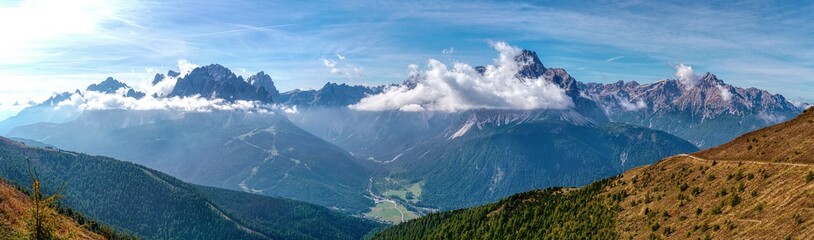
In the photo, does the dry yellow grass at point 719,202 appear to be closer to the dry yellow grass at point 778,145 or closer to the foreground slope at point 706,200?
the foreground slope at point 706,200

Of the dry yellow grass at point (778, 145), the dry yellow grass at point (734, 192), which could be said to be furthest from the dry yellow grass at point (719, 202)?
the dry yellow grass at point (778, 145)

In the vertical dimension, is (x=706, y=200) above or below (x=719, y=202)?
above

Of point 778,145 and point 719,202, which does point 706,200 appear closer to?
point 719,202

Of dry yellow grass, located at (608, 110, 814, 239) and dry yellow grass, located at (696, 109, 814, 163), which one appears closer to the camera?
dry yellow grass, located at (608, 110, 814, 239)

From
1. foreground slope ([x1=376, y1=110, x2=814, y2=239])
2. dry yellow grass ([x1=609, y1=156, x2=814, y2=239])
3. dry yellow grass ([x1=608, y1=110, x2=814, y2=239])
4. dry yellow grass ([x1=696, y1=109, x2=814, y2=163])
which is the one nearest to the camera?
dry yellow grass ([x1=609, y1=156, x2=814, y2=239])

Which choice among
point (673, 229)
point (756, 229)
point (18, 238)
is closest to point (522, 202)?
point (673, 229)

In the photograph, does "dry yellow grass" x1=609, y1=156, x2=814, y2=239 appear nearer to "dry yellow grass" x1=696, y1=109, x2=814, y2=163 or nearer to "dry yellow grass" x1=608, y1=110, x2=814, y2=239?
"dry yellow grass" x1=608, y1=110, x2=814, y2=239

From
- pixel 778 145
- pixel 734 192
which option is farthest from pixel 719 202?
pixel 778 145

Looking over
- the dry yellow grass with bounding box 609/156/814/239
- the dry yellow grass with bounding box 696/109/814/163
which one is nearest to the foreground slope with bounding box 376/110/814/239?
the dry yellow grass with bounding box 609/156/814/239

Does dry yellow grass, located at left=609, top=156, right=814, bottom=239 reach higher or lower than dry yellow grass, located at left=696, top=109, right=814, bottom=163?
lower
